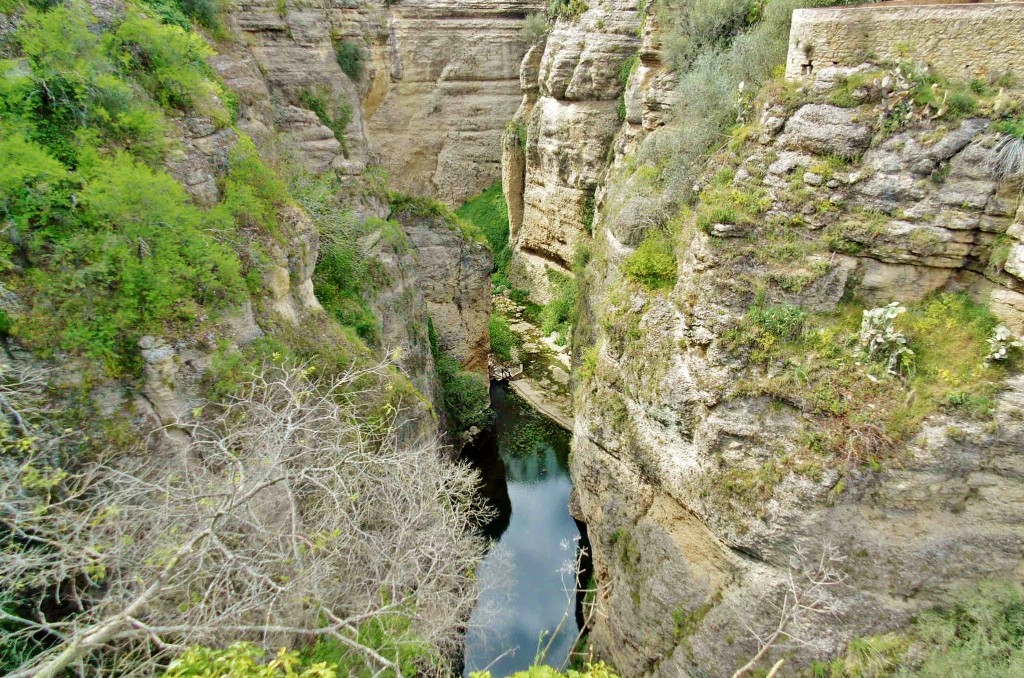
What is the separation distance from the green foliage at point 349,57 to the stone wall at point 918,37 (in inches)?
488

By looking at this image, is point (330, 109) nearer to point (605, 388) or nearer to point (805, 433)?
point (605, 388)

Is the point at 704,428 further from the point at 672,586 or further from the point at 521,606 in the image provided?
the point at 521,606

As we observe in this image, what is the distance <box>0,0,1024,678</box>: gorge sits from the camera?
19.3ft

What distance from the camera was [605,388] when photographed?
10.7 meters

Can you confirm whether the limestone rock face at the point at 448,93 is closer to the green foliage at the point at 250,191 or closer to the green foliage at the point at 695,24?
the green foliage at the point at 695,24

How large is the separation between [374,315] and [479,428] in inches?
256

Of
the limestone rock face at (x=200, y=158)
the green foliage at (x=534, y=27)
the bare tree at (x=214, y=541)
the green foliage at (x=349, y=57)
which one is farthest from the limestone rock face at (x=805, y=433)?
the green foliage at (x=534, y=27)

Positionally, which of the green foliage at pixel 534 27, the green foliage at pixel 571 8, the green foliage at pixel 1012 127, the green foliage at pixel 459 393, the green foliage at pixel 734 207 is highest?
the green foliage at pixel 534 27

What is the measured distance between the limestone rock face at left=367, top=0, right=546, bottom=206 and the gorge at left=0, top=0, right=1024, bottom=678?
49.6 ft

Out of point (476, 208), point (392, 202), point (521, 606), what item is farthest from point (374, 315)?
point (476, 208)

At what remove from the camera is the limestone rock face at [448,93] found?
25.1m

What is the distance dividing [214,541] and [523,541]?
1095 cm

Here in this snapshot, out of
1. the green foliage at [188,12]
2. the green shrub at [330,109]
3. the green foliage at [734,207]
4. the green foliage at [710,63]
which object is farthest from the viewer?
the green shrub at [330,109]

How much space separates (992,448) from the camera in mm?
6984
